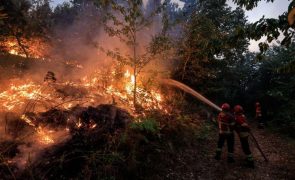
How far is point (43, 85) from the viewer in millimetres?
10125

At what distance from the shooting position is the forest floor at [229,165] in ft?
27.0

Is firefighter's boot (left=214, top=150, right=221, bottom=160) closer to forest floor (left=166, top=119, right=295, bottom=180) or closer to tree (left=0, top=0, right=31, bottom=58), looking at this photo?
forest floor (left=166, top=119, right=295, bottom=180)

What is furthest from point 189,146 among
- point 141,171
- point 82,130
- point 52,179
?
point 52,179

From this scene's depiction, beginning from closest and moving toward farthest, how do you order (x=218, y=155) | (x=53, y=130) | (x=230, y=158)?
(x=53, y=130) < (x=230, y=158) < (x=218, y=155)

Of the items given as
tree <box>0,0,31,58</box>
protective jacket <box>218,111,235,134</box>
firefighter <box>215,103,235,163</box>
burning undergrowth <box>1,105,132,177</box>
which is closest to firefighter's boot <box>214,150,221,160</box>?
firefighter <box>215,103,235,163</box>

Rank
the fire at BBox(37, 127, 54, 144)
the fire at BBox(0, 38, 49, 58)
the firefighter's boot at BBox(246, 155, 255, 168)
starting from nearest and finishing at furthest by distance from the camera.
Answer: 1. the fire at BBox(37, 127, 54, 144)
2. the firefighter's boot at BBox(246, 155, 255, 168)
3. the fire at BBox(0, 38, 49, 58)

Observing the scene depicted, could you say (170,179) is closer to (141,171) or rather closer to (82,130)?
(141,171)

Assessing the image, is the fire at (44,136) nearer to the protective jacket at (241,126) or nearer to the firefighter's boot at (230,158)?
the firefighter's boot at (230,158)

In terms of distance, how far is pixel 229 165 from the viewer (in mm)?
8984

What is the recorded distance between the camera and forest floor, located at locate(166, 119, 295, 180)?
8234 millimetres

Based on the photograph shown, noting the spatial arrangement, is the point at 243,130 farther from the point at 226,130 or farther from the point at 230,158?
the point at 230,158

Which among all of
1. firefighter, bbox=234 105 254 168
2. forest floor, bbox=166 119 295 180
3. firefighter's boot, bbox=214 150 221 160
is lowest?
forest floor, bbox=166 119 295 180

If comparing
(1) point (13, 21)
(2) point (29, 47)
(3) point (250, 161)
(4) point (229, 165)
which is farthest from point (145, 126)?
(2) point (29, 47)

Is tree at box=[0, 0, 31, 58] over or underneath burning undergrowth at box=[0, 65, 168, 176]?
over
